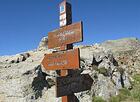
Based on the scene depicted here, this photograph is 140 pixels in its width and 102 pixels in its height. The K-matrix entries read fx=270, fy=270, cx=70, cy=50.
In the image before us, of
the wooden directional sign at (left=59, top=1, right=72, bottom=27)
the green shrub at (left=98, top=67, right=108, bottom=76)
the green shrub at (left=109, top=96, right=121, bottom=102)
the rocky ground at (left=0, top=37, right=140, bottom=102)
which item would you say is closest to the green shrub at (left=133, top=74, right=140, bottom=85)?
the rocky ground at (left=0, top=37, right=140, bottom=102)

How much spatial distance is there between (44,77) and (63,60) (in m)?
6.69

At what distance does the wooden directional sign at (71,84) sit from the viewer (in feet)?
21.9

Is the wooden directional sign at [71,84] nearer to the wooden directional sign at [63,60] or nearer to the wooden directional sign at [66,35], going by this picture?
the wooden directional sign at [63,60]

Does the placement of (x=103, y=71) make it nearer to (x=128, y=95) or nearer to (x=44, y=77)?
(x=128, y=95)

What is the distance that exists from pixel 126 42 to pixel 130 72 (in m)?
10.7

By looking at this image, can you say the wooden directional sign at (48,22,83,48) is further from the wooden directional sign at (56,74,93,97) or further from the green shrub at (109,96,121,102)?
the green shrub at (109,96,121,102)

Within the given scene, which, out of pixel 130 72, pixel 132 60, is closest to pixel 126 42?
pixel 132 60

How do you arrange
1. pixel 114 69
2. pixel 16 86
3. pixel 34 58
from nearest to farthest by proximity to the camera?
pixel 16 86
pixel 34 58
pixel 114 69

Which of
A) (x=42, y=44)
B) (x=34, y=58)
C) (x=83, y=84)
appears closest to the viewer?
(x=83, y=84)

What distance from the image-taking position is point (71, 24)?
285 inches

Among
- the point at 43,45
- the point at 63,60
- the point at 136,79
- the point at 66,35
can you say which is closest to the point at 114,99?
the point at 136,79

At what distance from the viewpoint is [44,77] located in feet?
45.0

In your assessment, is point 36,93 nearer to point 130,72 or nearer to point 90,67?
point 90,67

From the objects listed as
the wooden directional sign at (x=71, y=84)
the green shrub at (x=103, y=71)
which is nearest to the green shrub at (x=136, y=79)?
the green shrub at (x=103, y=71)
